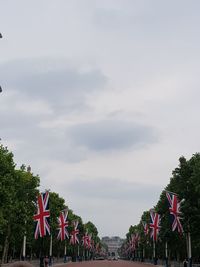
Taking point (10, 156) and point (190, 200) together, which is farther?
point (10, 156)

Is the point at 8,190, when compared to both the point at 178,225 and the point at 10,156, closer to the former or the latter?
the point at 10,156

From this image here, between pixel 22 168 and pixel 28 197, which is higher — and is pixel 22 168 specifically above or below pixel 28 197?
above

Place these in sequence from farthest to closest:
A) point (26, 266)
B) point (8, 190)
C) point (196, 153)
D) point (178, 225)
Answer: point (196, 153)
point (8, 190)
point (178, 225)
point (26, 266)

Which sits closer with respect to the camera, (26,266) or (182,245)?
(26,266)

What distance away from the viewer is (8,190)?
54125 mm

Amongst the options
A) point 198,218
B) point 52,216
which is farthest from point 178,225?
point 52,216

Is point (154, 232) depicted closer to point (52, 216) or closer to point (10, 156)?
point (10, 156)

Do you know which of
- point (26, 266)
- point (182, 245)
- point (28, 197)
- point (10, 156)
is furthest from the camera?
point (182, 245)

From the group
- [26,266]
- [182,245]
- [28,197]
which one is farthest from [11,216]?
[26,266]

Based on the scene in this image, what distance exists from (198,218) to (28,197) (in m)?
→ 26.3

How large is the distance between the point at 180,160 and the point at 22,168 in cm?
2312

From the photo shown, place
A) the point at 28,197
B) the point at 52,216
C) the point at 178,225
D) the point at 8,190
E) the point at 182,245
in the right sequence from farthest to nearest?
the point at 52,216 < the point at 182,245 < the point at 28,197 < the point at 8,190 < the point at 178,225

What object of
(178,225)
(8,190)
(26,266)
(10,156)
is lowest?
(26,266)

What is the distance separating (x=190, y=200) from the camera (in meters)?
54.8
